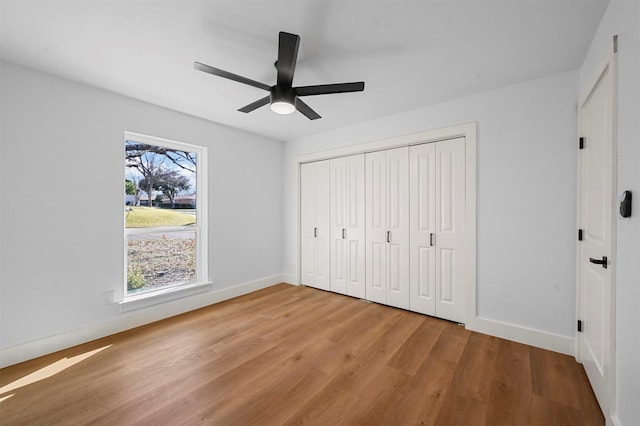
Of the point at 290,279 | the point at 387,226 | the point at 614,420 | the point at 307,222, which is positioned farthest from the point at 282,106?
the point at 290,279

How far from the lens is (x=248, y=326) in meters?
2.93

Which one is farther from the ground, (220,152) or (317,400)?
(220,152)

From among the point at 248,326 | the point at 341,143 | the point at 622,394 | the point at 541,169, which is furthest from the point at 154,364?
the point at 541,169

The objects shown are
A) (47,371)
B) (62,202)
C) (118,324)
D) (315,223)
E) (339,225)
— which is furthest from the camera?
(315,223)

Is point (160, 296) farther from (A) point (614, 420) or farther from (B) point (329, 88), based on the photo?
(A) point (614, 420)

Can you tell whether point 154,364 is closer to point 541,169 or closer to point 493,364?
point 493,364

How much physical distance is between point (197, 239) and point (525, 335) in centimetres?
399

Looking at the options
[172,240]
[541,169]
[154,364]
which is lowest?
[154,364]

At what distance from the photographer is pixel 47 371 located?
2109 millimetres

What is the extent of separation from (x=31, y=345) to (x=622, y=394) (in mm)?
4230

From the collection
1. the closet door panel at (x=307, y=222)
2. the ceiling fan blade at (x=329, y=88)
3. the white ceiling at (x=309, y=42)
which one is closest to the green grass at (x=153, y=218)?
the white ceiling at (x=309, y=42)

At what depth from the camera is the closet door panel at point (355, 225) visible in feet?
12.5

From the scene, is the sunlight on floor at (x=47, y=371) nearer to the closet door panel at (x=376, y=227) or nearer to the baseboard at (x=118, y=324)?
the baseboard at (x=118, y=324)

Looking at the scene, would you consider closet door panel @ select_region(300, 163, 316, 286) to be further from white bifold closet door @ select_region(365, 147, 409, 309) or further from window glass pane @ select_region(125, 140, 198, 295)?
window glass pane @ select_region(125, 140, 198, 295)
